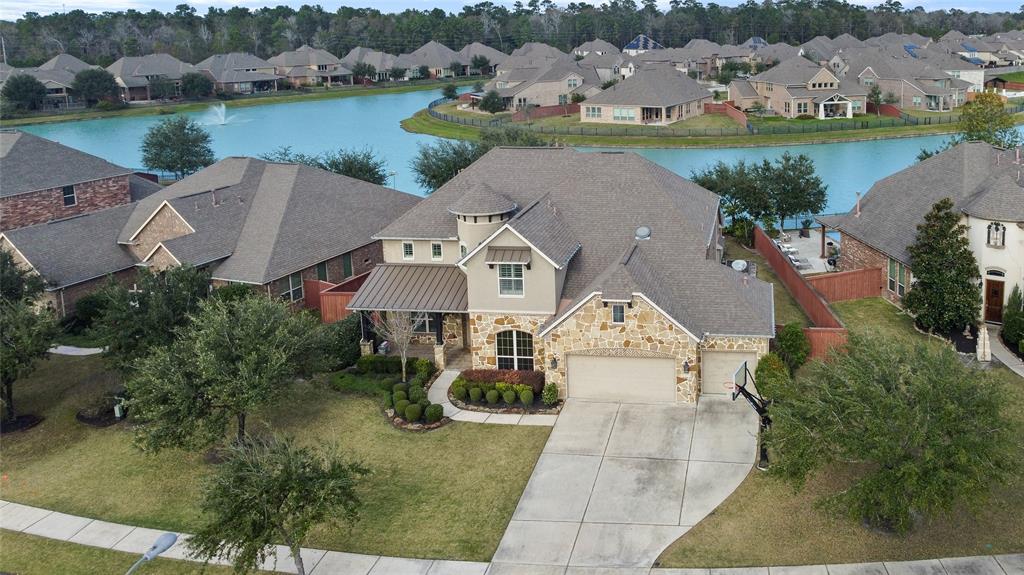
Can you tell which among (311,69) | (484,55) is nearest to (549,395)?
(311,69)

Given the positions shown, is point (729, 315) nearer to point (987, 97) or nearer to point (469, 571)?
point (469, 571)

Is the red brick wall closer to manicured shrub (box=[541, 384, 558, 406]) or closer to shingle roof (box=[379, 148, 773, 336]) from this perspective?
shingle roof (box=[379, 148, 773, 336])

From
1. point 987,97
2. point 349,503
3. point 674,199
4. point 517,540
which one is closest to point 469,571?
point 517,540

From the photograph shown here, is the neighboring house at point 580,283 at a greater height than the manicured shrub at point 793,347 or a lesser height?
greater

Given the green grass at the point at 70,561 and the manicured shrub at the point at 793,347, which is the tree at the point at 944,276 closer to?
the manicured shrub at the point at 793,347

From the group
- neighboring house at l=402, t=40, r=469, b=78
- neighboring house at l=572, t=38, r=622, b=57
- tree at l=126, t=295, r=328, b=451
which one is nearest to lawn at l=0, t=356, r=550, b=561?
tree at l=126, t=295, r=328, b=451

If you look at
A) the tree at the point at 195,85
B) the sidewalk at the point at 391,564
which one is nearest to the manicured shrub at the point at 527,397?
the sidewalk at the point at 391,564
